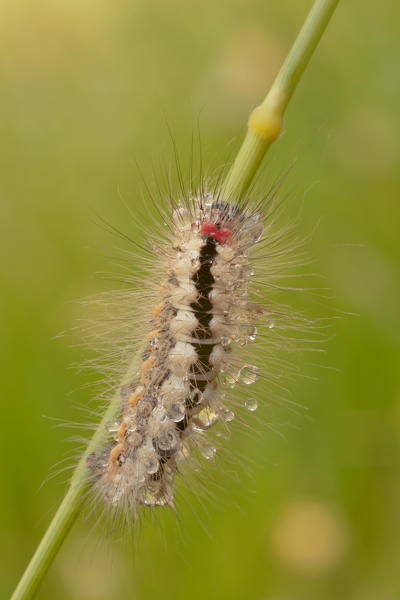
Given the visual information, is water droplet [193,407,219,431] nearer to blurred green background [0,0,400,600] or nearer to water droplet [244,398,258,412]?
water droplet [244,398,258,412]

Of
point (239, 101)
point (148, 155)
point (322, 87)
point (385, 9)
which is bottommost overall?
point (148, 155)

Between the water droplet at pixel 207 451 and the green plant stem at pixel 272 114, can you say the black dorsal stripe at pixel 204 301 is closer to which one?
the green plant stem at pixel 272 114

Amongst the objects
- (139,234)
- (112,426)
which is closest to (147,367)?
(112,426)

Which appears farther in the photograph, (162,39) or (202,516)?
(162,39)

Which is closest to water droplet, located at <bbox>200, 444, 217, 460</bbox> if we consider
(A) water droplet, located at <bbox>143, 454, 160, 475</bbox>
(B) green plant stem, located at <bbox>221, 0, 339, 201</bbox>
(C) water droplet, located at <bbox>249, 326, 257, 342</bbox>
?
(A) water droplet, located at <bbox>143, 454, 160, 475</bbox>

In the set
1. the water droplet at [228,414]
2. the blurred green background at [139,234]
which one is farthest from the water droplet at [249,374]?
the blurred green background at [139,234]

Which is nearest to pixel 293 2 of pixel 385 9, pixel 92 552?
pixel 385 9

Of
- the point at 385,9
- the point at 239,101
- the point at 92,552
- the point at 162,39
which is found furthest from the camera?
the point at 162,39

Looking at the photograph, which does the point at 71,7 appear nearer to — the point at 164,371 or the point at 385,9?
the point at 385,9
